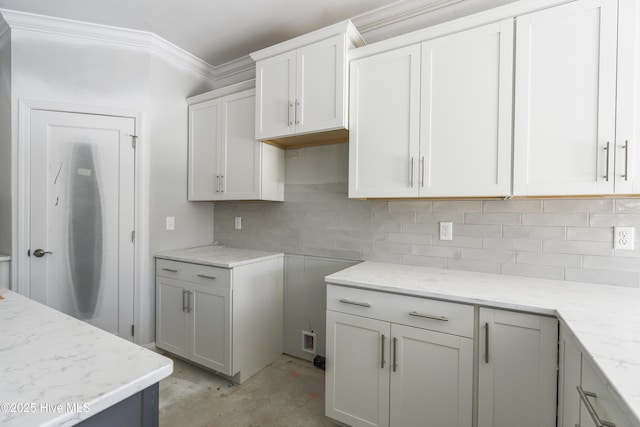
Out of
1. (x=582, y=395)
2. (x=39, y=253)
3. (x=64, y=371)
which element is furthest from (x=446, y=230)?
(x=39, y=253)

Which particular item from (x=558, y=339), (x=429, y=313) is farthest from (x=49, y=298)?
(x=558, y=339)

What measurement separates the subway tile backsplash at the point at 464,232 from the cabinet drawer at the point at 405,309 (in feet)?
1.98

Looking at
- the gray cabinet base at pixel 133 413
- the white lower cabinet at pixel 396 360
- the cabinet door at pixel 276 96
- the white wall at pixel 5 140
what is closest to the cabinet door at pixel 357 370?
the white lower cabinet at pixel 396 360

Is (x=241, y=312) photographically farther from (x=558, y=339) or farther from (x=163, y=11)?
(x=163, y=11)

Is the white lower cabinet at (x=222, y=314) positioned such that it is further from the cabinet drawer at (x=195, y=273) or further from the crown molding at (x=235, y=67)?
the crown molding at (x=235, y=67)

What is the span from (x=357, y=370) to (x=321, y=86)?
1758 millimetres

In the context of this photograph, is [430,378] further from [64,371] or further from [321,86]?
[321,86]

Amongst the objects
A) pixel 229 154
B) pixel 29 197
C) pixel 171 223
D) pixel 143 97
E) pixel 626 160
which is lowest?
pixel 171 223

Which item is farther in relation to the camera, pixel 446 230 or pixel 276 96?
pixel 276 96

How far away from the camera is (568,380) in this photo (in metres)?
1.13

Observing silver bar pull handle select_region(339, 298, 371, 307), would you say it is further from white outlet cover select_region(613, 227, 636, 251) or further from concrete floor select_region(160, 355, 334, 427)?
white outlet cover select_region(613, 227, 636, 251)

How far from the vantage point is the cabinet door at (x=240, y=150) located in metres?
2.45

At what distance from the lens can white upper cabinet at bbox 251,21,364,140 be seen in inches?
75.3

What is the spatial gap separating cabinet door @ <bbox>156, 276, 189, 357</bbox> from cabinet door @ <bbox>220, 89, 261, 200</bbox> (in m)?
0.87
